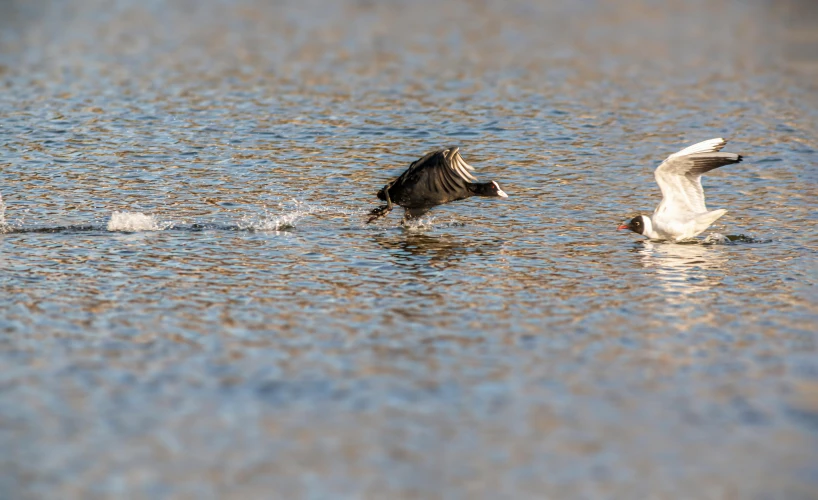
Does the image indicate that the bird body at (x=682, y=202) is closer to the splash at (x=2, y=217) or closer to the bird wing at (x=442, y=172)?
the bird wing at (x=442, y=172)

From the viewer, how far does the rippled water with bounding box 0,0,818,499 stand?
7.39 meters

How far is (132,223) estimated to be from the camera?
14.0 metres

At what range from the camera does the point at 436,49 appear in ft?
95.3

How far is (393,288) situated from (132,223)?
429 cm

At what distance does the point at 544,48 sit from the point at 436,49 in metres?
2.92

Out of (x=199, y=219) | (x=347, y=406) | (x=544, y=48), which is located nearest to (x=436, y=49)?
(x=544, y=48)

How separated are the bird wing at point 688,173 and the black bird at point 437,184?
2030 millimetres

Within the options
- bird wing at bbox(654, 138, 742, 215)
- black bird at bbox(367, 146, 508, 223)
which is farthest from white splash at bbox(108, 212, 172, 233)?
bird wing at bbox(654, 138, 742, 215)

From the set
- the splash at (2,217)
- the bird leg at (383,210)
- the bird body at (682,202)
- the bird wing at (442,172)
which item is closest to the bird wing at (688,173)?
the bird body at (682,202)

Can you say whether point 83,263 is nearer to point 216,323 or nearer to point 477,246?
point 216,323

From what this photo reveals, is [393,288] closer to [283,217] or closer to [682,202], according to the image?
[283,217]

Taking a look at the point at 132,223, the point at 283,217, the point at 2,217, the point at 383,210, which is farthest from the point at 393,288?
the point at 2,217

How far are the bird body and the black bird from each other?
1926 millimetres

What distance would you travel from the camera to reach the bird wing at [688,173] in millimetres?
13133
